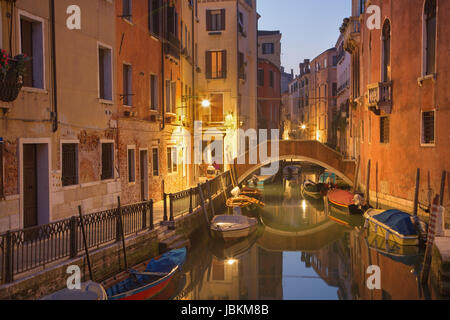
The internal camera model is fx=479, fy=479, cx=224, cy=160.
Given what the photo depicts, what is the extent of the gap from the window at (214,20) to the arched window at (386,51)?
11231 mm

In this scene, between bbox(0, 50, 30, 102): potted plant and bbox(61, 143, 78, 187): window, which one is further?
bbox(61, 143, 78, 187): window

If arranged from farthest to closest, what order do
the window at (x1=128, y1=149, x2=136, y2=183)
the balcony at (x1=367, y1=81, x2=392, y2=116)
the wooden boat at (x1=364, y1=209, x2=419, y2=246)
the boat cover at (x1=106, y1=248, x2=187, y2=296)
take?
the balcony at (x1=367, y1=81, x2=392, y2=116) < the window at (x1=128, y1=149, x2=136, y2=183) < the wooden boat at (x1=364, y1=209, x2=419, y2=246) < the boat cover at (x1=106, y1=248, x2=187, y2=296)

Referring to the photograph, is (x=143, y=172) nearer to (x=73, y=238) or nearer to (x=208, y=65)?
(x=73, y=238)

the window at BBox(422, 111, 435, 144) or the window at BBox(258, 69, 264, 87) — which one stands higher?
the window at BBox(258, 69, 264, 87)

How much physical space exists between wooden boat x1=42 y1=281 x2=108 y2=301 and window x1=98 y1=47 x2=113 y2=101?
6.52m

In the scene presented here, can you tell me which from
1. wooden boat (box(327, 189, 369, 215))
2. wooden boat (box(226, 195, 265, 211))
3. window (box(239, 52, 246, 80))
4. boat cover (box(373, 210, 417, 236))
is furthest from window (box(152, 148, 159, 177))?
window (box(239, 52, 246, 80))

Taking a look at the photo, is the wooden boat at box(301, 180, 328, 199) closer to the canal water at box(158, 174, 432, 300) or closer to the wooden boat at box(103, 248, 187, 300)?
the canal water at box(158, 174, 432, 300)

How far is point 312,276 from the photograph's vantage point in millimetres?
12148

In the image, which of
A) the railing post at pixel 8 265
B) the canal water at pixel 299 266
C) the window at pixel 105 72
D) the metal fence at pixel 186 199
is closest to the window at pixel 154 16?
the window at pixel 105 72

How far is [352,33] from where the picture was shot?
2531cm

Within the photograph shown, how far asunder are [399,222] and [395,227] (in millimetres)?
192

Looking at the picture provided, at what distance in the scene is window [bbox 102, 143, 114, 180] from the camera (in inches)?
503

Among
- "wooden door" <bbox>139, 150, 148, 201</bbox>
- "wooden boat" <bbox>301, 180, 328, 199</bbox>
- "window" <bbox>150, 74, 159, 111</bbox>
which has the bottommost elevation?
"wooden boat" <bbox>301, 180, 328, 199</bbox>

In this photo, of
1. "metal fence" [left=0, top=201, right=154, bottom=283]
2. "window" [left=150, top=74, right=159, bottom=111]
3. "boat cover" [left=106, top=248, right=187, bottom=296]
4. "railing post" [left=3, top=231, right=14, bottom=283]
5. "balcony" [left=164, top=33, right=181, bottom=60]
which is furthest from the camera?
"balcony" [left=164, top=33, right=181, bottom=60]
